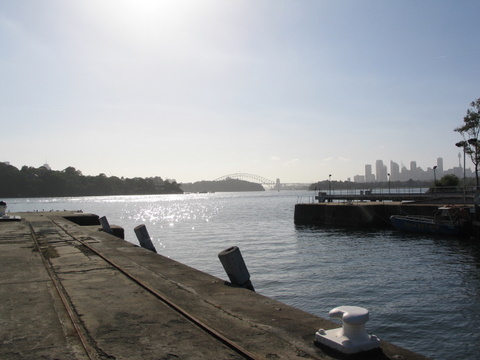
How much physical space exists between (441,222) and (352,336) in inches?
1365

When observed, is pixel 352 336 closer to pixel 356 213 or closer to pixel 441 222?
pixel 441 222

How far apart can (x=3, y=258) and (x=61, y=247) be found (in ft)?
9.24

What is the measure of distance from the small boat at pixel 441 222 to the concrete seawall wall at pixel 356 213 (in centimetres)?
328

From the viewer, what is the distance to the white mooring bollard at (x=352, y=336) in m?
5.38

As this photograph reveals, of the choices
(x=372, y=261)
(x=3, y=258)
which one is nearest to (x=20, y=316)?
(x=3, y=258)

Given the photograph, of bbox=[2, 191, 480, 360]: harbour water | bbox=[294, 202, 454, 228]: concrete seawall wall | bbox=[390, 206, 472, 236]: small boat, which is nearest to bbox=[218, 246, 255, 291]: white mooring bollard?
bbox=[2, 191, 480, 360]: harbour water

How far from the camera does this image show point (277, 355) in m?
5.63

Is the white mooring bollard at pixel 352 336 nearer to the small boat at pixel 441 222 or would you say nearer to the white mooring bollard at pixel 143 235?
the white mooring bollard at pixel 143 235

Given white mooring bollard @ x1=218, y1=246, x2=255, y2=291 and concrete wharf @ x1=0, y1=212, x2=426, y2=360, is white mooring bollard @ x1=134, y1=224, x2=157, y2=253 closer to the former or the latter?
concrete wharf @ x1=0, y1=212, x2=426, y2=360

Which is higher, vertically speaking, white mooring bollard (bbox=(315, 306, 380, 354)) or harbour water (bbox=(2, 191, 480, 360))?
white mooring bollard (bbox=(315, 306, 380, 354))

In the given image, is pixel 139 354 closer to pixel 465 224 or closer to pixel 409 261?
pixel 409 261

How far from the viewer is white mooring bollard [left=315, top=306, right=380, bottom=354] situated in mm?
5375

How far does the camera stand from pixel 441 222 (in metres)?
36.4

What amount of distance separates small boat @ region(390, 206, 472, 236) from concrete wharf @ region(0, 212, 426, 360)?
97.9 feet
